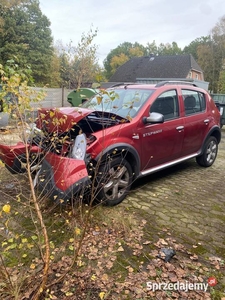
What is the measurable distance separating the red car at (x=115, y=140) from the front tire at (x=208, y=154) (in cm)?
10

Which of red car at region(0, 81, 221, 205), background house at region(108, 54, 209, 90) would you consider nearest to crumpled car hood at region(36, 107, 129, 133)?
red car at region(0, 81, 221, 205)

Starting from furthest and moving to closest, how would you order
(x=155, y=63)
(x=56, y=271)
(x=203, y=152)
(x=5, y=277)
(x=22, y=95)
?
(x=155, y=63) < (x=203, y=152) < (x=56, y=271) < (x=22, y=95) < (x=5, y=277)

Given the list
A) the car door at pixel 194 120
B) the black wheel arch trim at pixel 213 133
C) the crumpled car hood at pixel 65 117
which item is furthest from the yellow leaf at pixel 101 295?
the black wheel arch trim at pixel 213 133

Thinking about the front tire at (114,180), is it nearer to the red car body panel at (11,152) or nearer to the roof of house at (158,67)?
the red car body panel at (11,152)

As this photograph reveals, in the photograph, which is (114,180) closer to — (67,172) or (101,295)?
(67,172)

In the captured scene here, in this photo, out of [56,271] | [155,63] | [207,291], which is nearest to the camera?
[207,291]

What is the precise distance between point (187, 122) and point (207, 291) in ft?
9.96

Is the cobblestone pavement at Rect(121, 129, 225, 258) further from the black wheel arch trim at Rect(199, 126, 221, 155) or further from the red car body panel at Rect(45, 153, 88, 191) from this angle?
the red car body panel at Rect(45, 153, 88, 191)

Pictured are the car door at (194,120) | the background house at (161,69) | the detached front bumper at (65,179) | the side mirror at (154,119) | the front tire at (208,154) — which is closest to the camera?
the detached front bumper at (65,179)

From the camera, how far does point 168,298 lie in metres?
1.94

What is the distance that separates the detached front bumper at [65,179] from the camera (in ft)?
8.56

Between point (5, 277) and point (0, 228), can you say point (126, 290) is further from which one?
point (0, 228)

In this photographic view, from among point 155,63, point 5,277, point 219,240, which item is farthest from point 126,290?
point 155,63

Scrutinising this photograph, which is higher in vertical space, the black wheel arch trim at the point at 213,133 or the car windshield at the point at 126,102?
the car windshield at the point at 126,102
